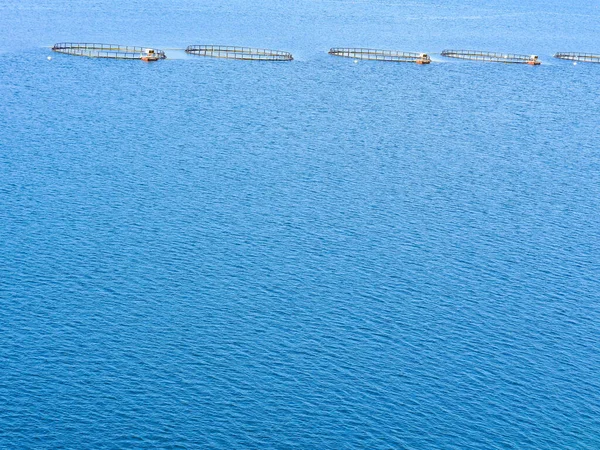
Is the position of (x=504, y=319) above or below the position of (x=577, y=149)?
below

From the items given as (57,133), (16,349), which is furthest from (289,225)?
(57,133)

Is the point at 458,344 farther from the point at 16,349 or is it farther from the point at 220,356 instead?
the point at 16,349

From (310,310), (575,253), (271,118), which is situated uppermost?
(271,118)

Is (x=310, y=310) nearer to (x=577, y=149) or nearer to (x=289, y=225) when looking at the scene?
(x=289, y=225)

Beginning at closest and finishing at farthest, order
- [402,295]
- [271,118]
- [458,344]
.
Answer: [458,344]
[402,295]
[271,118]

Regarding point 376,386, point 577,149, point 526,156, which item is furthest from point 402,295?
point 577,149

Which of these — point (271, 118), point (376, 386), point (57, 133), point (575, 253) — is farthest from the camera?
point (271, 118)

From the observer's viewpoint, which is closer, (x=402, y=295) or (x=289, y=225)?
(x=402, y=295)
